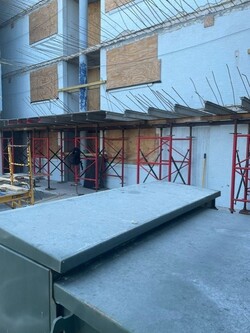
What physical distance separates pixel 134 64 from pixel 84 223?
10213 mm

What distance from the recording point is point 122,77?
11.2 m

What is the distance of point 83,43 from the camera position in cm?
1334

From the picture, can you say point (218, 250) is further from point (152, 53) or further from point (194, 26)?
point (152, 53)

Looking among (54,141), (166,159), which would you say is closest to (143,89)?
(166,159)

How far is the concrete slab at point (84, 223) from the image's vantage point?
Answer: 3.69 ft

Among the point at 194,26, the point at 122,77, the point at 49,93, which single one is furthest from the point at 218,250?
the point at 49,93

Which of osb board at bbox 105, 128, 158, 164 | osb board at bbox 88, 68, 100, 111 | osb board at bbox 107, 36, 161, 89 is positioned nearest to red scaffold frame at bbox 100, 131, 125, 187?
osb board at bbox 105, 128, 158, 164

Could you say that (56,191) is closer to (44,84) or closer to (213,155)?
(213,155)

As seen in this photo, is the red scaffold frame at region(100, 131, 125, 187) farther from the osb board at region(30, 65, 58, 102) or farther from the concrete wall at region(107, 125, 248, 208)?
the osb board at region(30, 65, 58, 102)

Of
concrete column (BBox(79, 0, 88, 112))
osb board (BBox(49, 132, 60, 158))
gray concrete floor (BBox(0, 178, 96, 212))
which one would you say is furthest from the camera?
osb board (BBox(49, 132, 60, 158))

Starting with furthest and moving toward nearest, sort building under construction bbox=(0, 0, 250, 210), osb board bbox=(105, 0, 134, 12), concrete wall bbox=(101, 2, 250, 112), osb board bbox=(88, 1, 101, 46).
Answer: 1. osb board bbox=(88, 1, 101, 46)
2. osb board bbox=(105, 0, 134, 12)
3. building under construction bbox=(0, 0, 250, 210)
4. concrete wall bbox=(101, 2, 250, 112)

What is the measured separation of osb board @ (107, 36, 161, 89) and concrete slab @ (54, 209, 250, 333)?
30.6 ft

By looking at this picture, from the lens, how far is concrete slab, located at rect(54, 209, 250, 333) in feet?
2.88

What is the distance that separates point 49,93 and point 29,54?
3.12 meters
